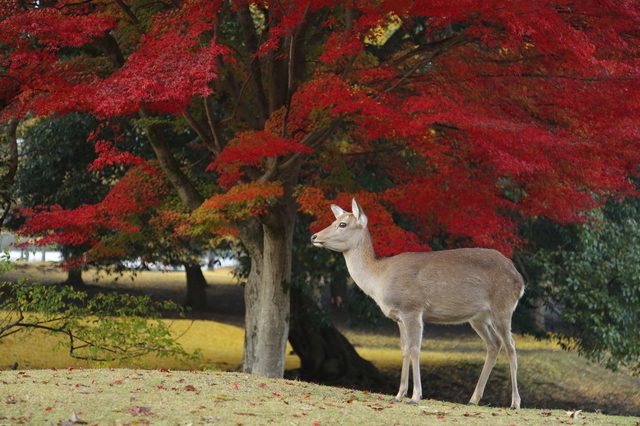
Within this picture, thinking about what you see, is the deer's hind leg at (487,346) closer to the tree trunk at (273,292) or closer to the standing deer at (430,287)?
the standing deer at (430,287)

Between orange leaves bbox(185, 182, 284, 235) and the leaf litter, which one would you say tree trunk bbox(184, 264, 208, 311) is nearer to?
orange leaves bbox(185, 182, 284, 235)

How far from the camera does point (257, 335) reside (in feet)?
40.1

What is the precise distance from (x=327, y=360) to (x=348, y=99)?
901 cm

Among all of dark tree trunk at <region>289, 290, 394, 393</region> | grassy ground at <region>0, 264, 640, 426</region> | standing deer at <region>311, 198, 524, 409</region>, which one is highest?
standing deer at <region>311, 198, 524, 409</region>

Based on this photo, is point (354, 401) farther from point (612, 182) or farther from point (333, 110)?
point (612, 182)

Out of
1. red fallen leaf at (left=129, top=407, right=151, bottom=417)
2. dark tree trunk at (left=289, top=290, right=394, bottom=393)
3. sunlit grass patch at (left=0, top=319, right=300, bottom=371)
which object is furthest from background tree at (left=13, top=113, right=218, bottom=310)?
red fallen leaf at (left=129, top=407, right=151, bottom=417)

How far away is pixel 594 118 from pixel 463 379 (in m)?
9.32

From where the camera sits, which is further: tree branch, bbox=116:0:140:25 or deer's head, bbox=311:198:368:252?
tree branch, bbox=116:0:140:25

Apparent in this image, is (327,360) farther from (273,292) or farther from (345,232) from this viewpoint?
(345,232)

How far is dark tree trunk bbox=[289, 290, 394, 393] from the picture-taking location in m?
16.7

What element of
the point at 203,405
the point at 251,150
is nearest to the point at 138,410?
the point at 203,405

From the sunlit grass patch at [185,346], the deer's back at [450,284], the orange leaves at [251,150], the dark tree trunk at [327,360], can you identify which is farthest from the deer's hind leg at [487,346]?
the dark tree trunk at [327,360]

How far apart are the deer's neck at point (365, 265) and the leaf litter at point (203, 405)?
1.21 metres

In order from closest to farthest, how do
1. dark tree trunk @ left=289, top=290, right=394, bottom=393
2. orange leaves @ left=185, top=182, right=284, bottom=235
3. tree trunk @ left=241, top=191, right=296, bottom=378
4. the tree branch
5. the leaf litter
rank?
the leaf litter
orange leaves @ left=185, top=182, right=284, bottom=235
the tree branch
tree trunk @ left=241, top=191, right=296, bottom=378
dark tree trunk @ left=289, top=290, right=394, bottom=393
